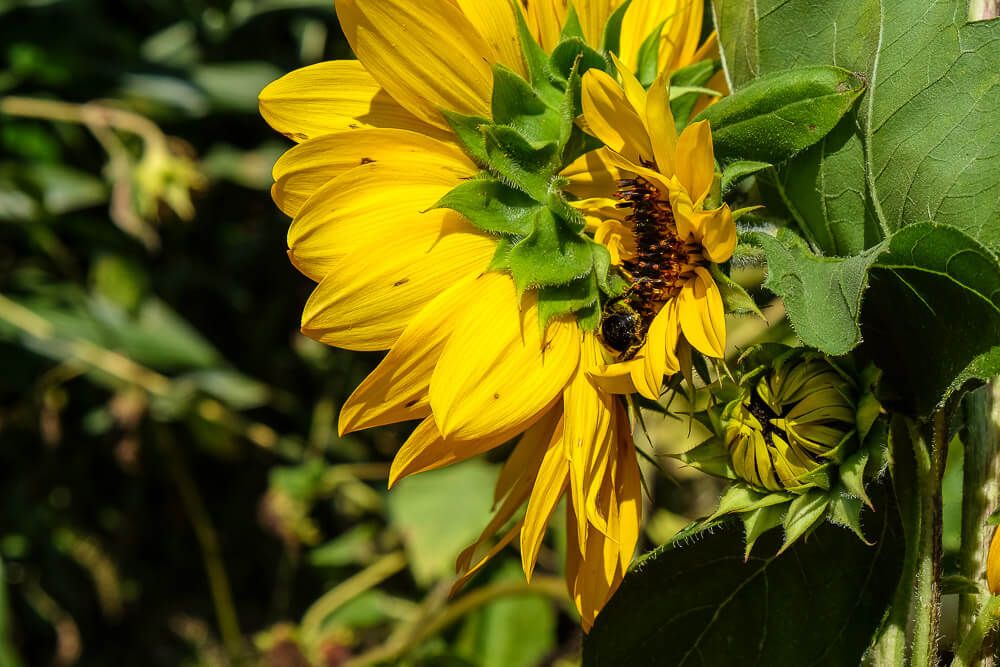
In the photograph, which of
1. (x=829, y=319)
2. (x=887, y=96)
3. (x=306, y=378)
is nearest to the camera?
(x=829, y=319)

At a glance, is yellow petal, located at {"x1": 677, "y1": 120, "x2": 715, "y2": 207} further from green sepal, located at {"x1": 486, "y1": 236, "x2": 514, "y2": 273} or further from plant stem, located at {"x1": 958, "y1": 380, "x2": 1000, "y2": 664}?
plant stem, located at {"x1": 958, "y1": 380, "x2": 1000, "y2": 664}

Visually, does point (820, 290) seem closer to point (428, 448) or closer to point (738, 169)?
point (738, 169)

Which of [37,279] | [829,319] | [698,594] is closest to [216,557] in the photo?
[37,279]

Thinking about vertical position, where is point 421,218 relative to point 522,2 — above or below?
below

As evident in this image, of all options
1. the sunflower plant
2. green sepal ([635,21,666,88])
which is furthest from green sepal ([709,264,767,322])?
green sepal ([635,21,666,88])

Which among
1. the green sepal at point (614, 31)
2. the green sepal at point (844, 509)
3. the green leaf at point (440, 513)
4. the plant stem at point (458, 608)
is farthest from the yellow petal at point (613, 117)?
the green leaf at point (440, 513)

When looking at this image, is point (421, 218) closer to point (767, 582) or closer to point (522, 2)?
point (522, 2)

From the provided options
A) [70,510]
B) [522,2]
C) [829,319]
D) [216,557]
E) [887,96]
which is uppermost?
[522,2]

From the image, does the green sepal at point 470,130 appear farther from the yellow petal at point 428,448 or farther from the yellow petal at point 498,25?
the yellow petal at point 428,448
